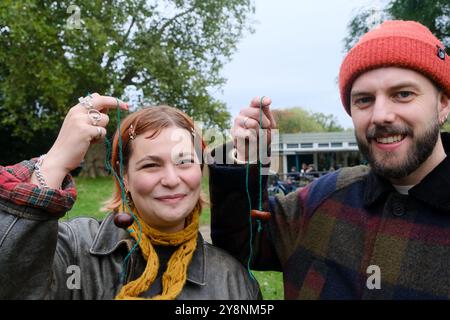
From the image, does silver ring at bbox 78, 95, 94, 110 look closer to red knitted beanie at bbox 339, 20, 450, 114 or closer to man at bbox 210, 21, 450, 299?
man at bbox 210, 21, 450, 299

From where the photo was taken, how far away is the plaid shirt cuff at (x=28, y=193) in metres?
1.58

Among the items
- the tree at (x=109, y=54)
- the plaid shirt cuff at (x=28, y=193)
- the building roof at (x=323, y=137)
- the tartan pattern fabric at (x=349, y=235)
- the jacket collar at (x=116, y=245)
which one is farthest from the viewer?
the building roof at (x=323, y=137)

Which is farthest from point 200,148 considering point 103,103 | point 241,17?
point 241,17

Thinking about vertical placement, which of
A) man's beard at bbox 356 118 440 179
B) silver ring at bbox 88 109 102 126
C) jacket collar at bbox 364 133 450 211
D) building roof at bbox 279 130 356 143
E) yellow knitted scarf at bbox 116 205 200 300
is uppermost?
building roof at bbox 279 130 356 143

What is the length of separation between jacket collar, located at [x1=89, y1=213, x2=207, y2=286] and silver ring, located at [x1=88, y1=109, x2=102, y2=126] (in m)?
0.58

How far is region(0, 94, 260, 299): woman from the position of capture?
5.44 ft

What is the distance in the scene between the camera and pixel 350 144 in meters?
31.5

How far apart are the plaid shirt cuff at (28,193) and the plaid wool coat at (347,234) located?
2.61ft

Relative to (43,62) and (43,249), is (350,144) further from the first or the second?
(43,249)

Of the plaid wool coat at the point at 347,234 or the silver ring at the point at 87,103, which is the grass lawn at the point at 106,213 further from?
the silver ring at the point at 87,103

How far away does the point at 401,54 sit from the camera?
6.59ft

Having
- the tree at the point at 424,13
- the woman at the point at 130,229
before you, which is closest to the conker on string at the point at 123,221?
the woman at the point at 130,229

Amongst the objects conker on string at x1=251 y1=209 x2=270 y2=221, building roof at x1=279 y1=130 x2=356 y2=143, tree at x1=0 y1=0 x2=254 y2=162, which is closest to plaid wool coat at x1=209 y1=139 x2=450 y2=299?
conker on string at x1=251 y1=209 x2=270 y2=221
